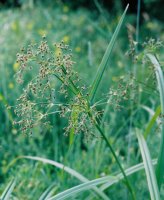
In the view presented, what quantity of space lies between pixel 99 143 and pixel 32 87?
1511mm

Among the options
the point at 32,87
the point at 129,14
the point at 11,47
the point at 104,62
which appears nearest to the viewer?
the point at 32,87

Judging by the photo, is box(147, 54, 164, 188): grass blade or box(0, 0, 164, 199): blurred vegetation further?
box(0, 0, 164, 199): blurred vegetation

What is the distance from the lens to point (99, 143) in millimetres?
3006

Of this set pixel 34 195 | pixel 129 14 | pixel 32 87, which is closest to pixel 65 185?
pixel 34 195

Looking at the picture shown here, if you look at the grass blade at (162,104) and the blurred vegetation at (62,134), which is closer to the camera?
the grass blade at (162,104)

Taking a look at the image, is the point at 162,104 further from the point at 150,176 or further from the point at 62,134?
the point at 62,134

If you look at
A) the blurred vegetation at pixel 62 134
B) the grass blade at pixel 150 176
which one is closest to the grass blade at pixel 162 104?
the grass blade at pixel 150 176

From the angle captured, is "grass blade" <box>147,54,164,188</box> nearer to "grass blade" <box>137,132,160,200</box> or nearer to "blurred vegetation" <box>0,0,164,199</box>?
"grass blade" <box>137,132,160,200</box>

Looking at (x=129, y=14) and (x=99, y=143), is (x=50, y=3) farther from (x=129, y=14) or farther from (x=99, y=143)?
(x=99, y=143)

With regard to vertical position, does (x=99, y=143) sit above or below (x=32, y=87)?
below

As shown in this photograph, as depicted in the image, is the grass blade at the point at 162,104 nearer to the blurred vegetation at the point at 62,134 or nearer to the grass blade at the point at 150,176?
the grass blade at the point at 150,176

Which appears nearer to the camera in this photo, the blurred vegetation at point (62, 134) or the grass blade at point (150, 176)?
the grass blade at point (150, 176)

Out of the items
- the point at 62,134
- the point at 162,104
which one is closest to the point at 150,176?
the point at 162,104

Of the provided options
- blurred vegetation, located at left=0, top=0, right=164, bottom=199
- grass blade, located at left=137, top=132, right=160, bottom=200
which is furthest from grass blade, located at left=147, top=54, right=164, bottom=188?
blurred vegetation, located at left=0, top=0, right=164, bottom=199
